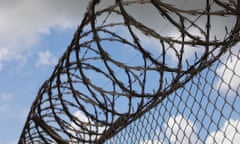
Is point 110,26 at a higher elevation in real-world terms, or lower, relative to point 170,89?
higher

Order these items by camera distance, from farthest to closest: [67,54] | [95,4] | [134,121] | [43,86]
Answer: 1. [43,86]
2. [134,121]
3. [67,54]
4. [95,4]

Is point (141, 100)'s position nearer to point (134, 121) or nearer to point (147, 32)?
point (134, 121)

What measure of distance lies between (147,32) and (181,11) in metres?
0.25

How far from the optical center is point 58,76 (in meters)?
4.26

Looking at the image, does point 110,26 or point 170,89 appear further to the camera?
point 110,26

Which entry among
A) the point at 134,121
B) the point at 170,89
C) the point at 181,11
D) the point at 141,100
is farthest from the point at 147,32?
the point at 134,121

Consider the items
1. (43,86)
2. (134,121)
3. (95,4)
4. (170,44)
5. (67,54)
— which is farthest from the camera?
(43,86)

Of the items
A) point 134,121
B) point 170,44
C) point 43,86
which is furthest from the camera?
point 43,86

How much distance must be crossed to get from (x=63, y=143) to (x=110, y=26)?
138 centimetres

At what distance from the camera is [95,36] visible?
3.38 m

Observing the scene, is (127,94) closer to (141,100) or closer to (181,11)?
(141,100)

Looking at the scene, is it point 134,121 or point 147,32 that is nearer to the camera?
point 147,32

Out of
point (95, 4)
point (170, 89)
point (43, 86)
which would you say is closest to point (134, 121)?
point (170, 89)

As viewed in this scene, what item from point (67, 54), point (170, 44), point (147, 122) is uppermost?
point (67, 54)
